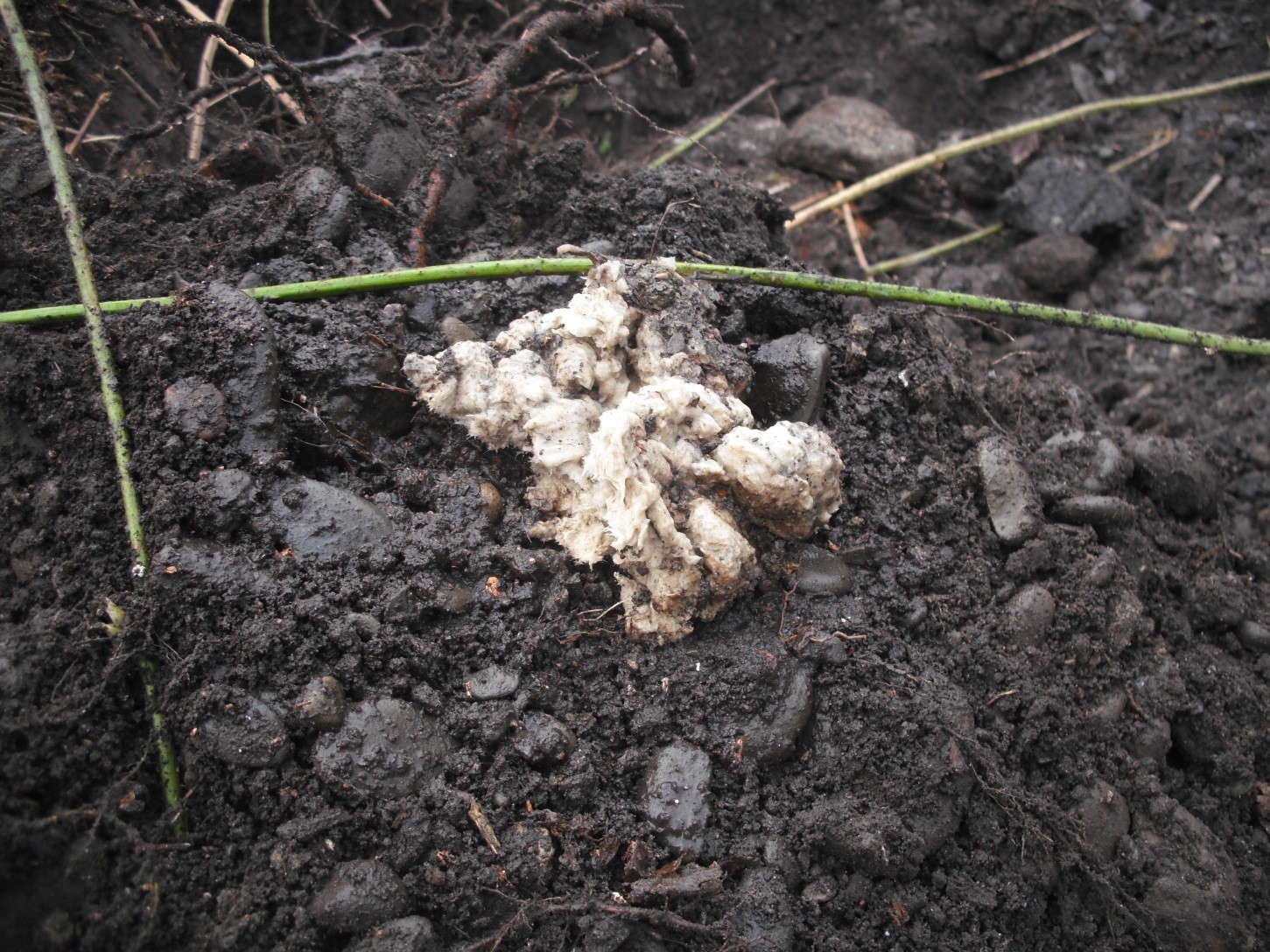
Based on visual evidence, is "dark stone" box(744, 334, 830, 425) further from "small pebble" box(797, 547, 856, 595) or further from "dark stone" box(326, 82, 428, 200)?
"dark stone" box(326, 82, 428, 200)

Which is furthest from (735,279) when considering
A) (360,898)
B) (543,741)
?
(360,898)

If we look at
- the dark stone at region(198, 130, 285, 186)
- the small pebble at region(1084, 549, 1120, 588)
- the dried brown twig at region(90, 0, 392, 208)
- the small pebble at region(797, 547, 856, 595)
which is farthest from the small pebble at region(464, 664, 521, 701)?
the dark stone at region(198, 130, 285, 186)

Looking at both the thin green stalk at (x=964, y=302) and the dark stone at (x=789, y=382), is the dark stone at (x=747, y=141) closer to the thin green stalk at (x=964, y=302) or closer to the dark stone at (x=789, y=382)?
the thin green stalk at (x=964, y=302)

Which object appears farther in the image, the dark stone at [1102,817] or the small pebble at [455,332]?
the small pebble at [455,332]

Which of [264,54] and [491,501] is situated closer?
[491,501]

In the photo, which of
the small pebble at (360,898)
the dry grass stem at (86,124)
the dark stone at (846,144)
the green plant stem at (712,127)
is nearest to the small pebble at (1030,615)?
the small pebble at (360,898)

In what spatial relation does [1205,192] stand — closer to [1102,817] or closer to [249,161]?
[1102,817]
